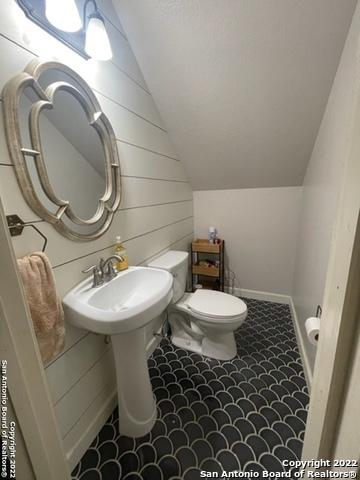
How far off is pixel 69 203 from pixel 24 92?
1.40 ft

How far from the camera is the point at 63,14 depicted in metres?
0.78

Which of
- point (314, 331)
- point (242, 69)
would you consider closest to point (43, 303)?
point (314, 331)

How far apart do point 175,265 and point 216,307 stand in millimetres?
441

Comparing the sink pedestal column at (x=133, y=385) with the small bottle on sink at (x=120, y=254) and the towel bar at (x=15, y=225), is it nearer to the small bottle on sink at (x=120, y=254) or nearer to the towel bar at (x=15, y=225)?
the small bottle on sink at (x=120, y=254)

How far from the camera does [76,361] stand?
990mm

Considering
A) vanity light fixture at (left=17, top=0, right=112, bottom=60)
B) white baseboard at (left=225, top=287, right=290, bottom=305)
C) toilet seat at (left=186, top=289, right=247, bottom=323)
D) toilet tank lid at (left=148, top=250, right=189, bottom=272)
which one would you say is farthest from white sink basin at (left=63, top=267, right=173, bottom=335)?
white baseboard at (left=225, top=287, right=290, bottom=305)

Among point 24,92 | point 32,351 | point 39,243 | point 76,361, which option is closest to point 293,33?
point 24,92

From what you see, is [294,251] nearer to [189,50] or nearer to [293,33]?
[293,33]

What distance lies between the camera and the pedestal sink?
2.59ft

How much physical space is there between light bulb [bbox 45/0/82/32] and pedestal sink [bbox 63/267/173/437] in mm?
1070

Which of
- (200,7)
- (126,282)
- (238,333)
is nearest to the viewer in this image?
(200,7)

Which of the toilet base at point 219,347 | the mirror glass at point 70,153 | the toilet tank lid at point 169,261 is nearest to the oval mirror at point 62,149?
the mirror glass at point 70,153

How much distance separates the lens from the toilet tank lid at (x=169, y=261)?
1.50 metres

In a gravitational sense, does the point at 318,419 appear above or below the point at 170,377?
above
